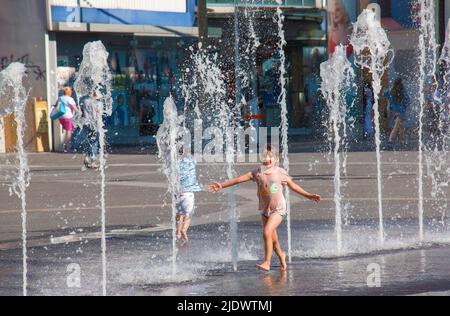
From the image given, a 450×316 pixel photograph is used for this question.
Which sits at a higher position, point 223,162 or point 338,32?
point 338,32

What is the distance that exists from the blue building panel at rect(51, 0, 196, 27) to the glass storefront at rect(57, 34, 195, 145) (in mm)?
548

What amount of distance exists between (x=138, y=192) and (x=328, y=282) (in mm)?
10095

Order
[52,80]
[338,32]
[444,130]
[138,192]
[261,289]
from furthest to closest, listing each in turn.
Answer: [338,32] < [444,130] < [52,80] < [138,192] < [261,289]

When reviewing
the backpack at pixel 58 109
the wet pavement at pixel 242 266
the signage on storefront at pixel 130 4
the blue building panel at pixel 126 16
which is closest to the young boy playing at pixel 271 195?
the wet pavement at pixel 242 266

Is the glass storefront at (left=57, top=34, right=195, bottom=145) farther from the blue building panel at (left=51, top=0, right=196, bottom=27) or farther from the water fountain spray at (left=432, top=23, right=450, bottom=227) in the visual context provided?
the water fountain spray at (left=432, top=23, right=450, bottom=227)

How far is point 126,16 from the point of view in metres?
38.2

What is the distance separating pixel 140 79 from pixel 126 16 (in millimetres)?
2200

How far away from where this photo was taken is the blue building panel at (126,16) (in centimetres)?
3581

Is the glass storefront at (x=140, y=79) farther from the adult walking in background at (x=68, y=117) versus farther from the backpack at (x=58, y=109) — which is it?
the backpack at (x=58, y=109)

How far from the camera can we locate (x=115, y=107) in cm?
3862

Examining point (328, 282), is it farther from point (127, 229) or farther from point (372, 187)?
point (372, 187)

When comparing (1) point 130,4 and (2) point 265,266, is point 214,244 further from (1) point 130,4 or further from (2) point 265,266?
(1) point 130,4

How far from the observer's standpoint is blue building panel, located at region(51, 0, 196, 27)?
35.8 m
